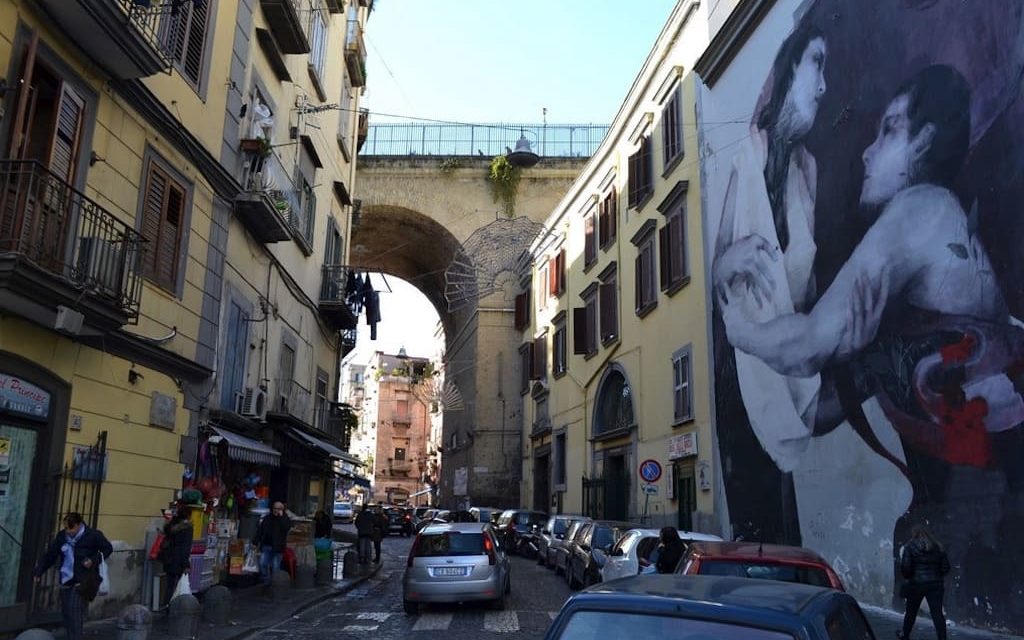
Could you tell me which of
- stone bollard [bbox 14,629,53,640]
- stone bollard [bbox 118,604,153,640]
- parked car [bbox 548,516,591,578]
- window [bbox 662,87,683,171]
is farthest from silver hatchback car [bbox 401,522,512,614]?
window [bbox 662,87,683,171]

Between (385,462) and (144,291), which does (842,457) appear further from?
(385,462)

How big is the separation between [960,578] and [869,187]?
609 centimetres

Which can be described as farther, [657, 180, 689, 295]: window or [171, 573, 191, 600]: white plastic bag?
[657, 180, 689, 295]: window

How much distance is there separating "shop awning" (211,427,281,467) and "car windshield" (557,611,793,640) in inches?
454

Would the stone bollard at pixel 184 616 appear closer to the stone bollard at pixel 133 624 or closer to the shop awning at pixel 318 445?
the stone bollard at pixel 133 624

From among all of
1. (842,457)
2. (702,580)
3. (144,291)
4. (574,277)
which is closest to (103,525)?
(144,291)

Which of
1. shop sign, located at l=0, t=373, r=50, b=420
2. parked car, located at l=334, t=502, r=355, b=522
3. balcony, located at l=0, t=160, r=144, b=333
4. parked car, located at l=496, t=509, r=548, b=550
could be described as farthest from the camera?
parked car, located at l=334, t=502, r=355, b=522

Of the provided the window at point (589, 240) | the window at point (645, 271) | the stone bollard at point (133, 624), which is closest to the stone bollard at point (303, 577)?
the stone bollard at point (133, 624)

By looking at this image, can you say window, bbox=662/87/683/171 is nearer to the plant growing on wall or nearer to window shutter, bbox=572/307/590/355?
window shutter, bbox=572/307/590/355

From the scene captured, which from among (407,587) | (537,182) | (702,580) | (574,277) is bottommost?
(407,587)

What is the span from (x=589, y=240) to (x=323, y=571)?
55.0ft

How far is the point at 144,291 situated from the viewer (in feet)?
39.4

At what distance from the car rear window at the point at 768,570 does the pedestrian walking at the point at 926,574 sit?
12.9 ft

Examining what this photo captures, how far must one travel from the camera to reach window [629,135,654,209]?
24.6 m
